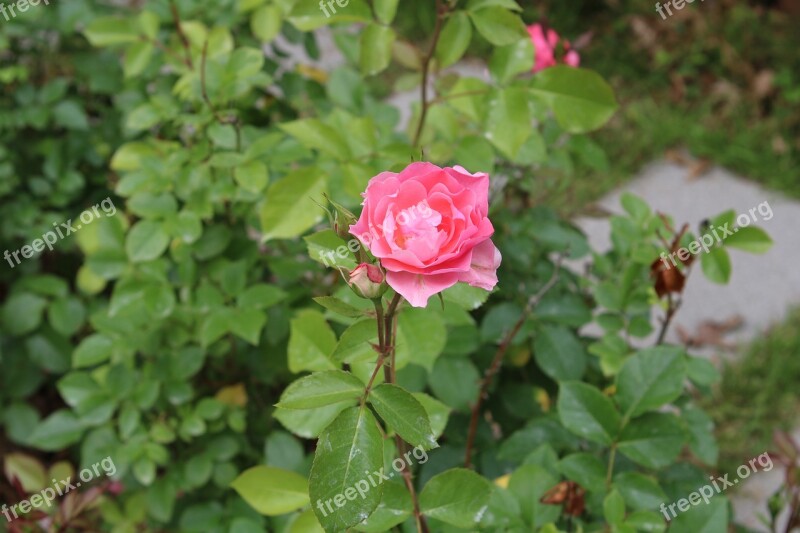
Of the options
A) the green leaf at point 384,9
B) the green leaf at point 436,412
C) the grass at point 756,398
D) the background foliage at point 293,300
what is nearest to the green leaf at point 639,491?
the background foliage at point 293,300

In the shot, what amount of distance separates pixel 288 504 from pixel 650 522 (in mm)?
482

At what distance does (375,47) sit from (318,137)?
17cm

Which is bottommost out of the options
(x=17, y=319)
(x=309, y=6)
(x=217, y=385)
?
(x=217, y=385)

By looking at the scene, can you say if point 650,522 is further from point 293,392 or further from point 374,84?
point 374,84

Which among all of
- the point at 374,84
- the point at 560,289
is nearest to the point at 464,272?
the point at 560,289

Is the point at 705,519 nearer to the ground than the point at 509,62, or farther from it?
nearer to the ground

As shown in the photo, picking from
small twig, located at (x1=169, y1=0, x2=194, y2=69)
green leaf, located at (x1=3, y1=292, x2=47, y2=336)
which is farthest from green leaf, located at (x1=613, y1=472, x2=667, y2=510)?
green leaf, located at (x1=3, y1=292, x2=47, y2=336)

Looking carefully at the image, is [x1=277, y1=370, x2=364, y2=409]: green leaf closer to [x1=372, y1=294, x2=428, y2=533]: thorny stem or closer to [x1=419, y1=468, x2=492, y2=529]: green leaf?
[x1=372, y1=294, x2=428, y2=533]: thorny stem

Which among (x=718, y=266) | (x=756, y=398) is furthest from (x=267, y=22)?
(x=756, y=398)

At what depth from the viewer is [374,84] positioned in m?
3.19

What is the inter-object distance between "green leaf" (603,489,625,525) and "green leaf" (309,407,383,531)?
1.37 ft

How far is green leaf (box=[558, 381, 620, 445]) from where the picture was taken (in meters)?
1.11

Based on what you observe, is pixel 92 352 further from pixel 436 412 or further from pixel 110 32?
pixel 436 412

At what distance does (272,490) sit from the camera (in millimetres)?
1008
